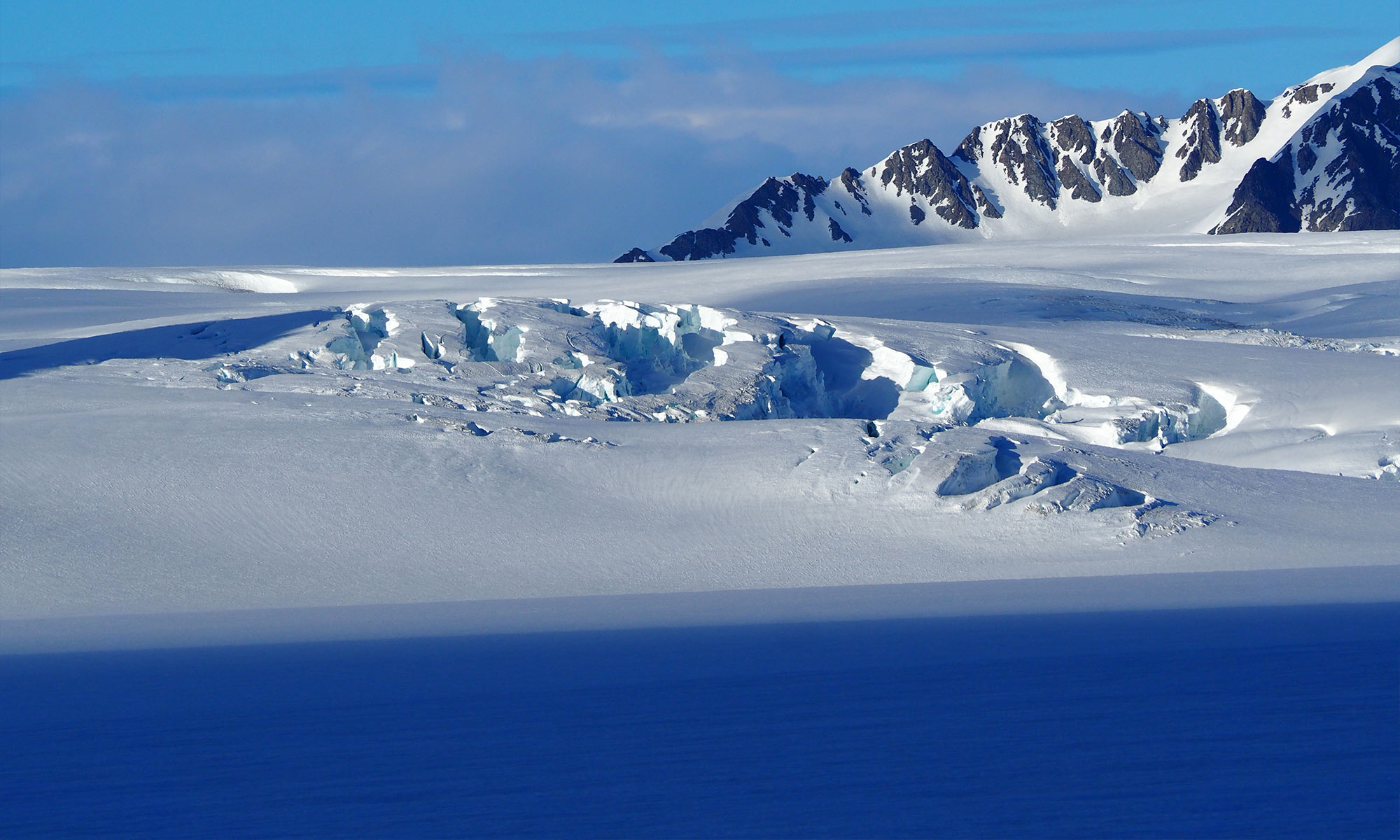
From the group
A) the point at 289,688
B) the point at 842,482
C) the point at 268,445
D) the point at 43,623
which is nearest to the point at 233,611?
the point at 43,623

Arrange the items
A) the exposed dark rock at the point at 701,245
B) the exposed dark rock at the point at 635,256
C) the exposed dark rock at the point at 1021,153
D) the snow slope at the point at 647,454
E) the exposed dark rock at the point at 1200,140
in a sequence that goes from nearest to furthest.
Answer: the snow slope at the point at 647,454 < the exposed dark rock at the point at 635,256 < the exposed dark rock at the point at 701,245 < the exposed dark rock at the point at 1200,140 < the exposed dark rock at the point at 1021,153

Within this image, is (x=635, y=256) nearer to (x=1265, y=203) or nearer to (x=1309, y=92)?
(x=1265, y=203)

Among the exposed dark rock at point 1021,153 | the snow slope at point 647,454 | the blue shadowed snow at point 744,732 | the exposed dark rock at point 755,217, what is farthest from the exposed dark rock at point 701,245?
the blue shadowed snow at point 744,732

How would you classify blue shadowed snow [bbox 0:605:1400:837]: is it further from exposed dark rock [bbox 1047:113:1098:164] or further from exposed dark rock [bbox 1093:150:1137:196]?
exposed dark rock [bbox 1047:113:1098:164]

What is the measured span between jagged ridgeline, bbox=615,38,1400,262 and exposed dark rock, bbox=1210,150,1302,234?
0.45ft

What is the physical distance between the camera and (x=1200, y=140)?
12244 cm

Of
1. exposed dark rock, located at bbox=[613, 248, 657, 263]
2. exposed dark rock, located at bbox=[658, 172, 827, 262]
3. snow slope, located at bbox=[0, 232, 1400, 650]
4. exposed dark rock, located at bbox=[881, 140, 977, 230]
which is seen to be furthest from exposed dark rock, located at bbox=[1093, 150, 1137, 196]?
snow slope, located at bbox=[0, 232, 1400, 650]

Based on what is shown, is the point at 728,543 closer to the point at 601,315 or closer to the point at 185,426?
the point at 185,426

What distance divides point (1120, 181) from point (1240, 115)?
12.5 metres

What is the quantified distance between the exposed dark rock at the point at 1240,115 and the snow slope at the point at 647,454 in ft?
357

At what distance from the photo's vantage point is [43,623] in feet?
32.4

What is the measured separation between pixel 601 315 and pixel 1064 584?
379 inches

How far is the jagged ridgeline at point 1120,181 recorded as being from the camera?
10288 cm

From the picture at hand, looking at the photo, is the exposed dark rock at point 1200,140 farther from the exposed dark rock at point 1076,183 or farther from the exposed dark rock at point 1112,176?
the exposed dark rock at point 1076,183
